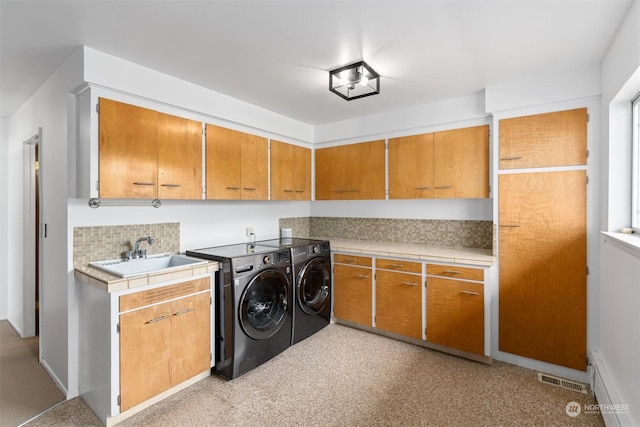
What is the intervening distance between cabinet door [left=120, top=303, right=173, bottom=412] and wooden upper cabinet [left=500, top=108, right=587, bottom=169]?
2.99 m

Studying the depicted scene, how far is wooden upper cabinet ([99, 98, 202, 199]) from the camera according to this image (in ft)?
7.06

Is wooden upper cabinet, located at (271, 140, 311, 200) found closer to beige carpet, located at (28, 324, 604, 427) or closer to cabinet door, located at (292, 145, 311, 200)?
cabinet door, located at (292, 145, 311, 200)

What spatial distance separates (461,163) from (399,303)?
1.51m

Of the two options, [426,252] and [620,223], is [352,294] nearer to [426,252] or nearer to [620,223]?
[426,252]

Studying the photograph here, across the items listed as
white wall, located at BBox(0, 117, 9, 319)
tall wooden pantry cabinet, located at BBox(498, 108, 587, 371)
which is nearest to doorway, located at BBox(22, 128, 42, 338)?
white wall, located at BBox(0, 117, 9, 319)

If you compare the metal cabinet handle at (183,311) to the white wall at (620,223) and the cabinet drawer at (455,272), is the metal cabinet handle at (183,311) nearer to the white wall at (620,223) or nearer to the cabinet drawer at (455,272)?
the cabinet drawer at (455,272)

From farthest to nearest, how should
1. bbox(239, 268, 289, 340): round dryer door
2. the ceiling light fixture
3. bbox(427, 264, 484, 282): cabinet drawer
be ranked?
bbox(427, 264, 484, 282): cabinet drawer
bbox(239, 268, 289, 340): round dryer door
the ceiling light fixture

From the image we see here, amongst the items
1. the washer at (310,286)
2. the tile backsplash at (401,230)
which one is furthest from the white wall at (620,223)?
the washer at (310,286)

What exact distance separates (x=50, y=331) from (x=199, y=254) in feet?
4.28

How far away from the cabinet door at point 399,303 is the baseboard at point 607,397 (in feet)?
4.14

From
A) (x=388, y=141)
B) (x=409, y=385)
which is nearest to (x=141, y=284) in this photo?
(x=409, y=385)

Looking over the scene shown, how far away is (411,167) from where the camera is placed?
334cm

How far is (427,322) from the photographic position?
293 cm

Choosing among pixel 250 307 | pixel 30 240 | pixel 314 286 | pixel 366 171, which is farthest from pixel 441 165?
pixel 30 240
